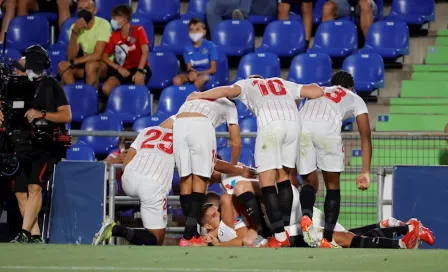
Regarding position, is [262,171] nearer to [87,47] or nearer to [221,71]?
[221,71]

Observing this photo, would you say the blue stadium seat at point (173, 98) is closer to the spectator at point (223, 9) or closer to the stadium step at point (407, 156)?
the spectator at point (223, 9)

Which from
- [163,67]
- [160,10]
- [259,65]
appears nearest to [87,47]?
[163,67]

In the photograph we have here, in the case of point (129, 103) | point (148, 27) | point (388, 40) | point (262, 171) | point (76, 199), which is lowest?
point (76, 199)

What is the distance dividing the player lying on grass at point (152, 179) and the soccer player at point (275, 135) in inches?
29.2

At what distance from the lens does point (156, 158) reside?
11508 millimetres

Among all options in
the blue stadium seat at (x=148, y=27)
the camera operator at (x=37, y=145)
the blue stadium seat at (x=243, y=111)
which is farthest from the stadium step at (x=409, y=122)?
the camera operator at (x=37, y=145)

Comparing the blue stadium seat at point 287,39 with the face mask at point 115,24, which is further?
the blue stadium seat at point 287,39

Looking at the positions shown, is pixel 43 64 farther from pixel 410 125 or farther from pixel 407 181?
pixel 410 125

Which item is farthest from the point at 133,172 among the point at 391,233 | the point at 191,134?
the point at 391,233

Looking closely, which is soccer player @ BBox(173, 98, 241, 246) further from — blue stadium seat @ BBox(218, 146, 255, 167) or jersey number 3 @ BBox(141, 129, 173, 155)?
blue stadium seat @ BBox(218, 146, 255, 167)

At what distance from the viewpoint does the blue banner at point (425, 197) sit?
12367 millimetres

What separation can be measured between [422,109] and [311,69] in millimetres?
1599

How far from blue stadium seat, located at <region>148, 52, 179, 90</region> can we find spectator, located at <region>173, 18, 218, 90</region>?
0.34 m

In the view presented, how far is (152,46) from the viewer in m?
17.0
